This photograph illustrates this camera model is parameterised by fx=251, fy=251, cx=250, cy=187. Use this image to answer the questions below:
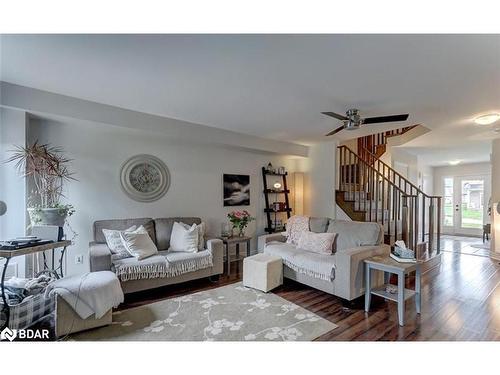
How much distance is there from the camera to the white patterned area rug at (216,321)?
2.24 meters

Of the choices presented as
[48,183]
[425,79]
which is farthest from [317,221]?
[48,183]

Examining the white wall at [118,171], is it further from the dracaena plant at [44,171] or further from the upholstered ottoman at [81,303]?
the upholstered ottoman at [81,303]

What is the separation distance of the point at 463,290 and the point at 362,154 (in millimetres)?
3611

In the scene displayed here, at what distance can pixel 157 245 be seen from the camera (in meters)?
3.77

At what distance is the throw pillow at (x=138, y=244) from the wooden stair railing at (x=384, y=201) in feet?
12.0

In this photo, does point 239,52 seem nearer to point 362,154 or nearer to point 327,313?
point 327,313

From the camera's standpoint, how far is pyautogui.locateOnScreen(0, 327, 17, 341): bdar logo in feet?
6.28

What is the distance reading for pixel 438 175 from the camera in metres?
8.85

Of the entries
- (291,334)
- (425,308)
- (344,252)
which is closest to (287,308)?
(291,334)

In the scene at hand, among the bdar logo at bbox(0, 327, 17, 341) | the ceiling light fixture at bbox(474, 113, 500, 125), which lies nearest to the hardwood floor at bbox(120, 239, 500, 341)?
the bdar logo at bbox(0, 327, 17, 341)

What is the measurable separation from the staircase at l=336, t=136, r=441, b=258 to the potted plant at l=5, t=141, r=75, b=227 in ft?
15.2

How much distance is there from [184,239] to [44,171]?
1.87 m

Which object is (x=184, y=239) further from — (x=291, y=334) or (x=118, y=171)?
(x=291, y=334)

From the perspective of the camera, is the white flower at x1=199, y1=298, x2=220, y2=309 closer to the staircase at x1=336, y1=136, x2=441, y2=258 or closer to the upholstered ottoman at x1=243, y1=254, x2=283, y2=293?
the upholstered ottoman at x1=243, y1=254, x2=283, y2=293
